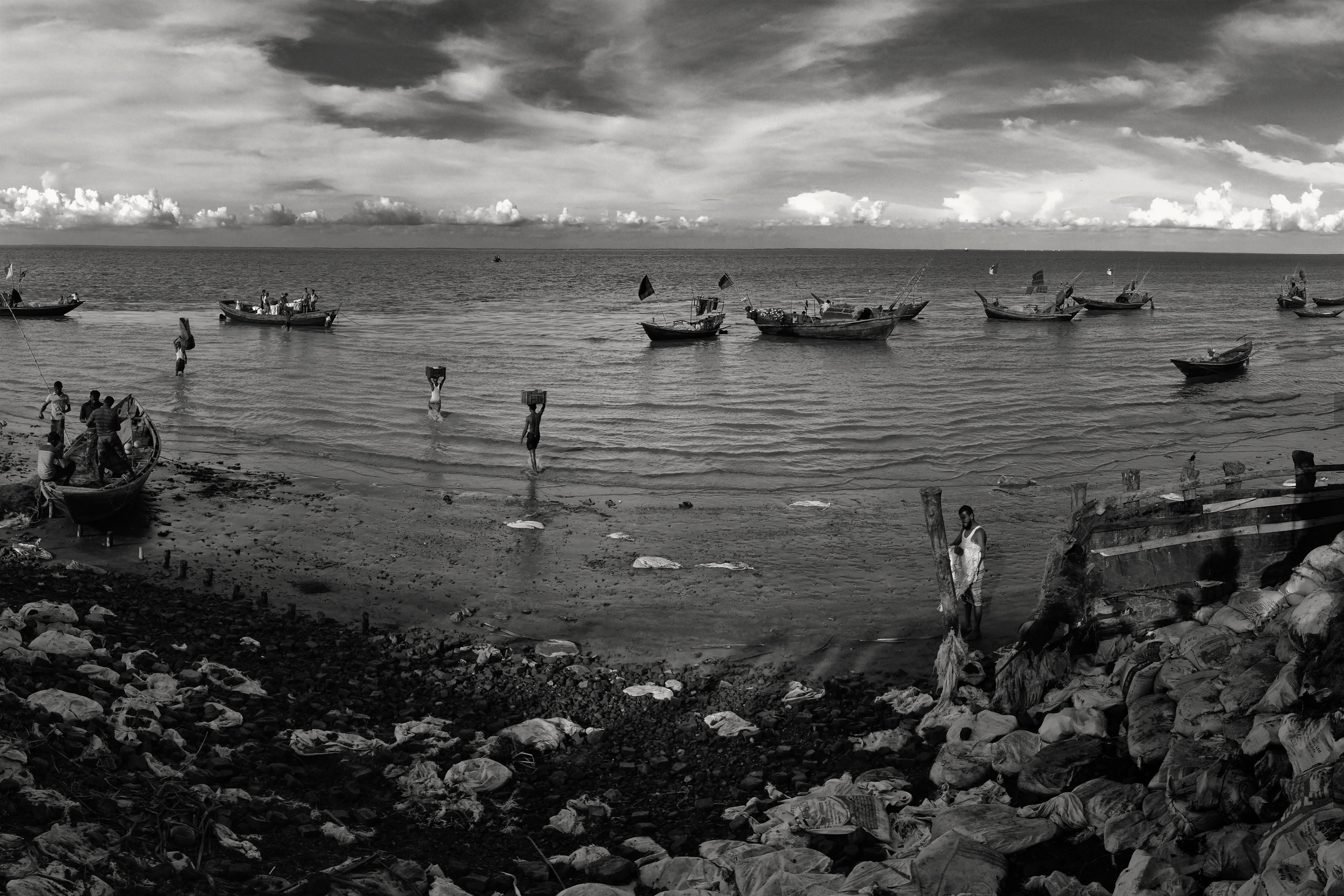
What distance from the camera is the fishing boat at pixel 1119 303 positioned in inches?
2837

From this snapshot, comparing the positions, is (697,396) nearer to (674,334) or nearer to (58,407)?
(674,334)

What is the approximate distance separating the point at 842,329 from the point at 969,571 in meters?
41.0

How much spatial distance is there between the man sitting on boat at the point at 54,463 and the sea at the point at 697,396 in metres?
5.45

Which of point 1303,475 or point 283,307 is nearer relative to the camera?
point 1303,475

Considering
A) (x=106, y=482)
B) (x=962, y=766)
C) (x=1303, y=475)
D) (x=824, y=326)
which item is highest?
(x=824, y=326)

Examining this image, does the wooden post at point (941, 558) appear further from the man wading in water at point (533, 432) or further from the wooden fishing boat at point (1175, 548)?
the man wading in water at point (533, 432)

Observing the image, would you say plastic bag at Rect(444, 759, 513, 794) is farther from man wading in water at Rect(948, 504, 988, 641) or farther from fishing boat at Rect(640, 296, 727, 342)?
fishing boat at Rect(640, 296, 727, 342)

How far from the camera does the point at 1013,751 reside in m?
8.33

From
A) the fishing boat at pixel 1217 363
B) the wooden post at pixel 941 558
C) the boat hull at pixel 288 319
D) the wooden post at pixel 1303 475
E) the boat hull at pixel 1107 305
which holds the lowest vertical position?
the wooden post at pixel 941 558

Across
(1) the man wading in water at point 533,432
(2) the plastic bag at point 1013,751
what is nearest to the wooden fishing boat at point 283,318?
(1) the man wading in water at point 533,432

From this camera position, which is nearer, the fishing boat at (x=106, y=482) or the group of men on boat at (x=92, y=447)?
the fishing boat at (x=106, y=482)

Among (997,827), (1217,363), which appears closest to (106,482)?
(997,827)

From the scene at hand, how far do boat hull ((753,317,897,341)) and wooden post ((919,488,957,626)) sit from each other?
133ft

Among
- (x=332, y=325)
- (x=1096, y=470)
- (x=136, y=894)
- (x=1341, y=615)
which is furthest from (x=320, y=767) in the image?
(x=332, y=325)
